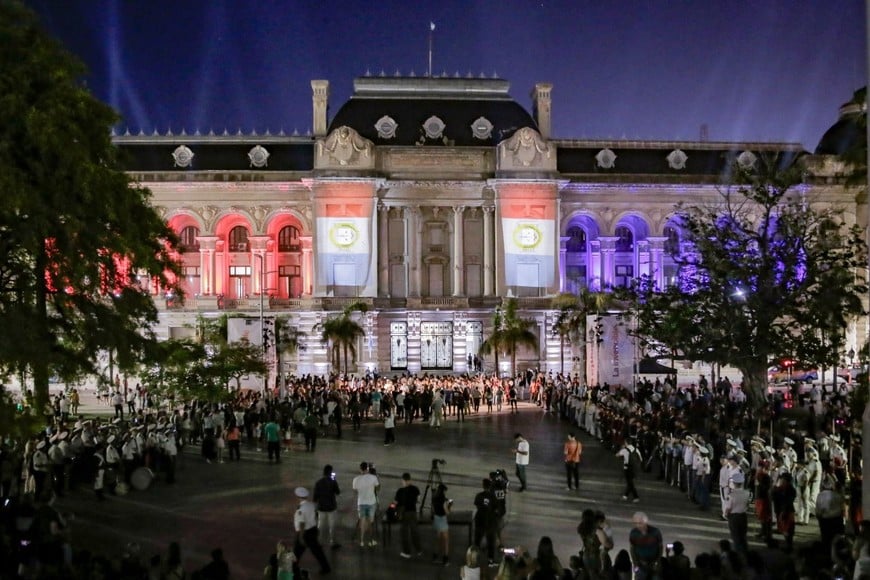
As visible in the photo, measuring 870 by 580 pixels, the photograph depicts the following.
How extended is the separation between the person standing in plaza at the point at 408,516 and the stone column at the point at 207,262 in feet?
166

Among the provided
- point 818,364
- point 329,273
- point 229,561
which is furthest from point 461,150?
point 229,561

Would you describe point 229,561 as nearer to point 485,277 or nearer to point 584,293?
point 584,293

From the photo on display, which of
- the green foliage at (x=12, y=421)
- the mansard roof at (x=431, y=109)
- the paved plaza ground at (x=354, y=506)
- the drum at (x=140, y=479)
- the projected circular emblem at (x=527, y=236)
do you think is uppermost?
the mansard roof at (x=431, y=109)

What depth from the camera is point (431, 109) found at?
65.6 meters

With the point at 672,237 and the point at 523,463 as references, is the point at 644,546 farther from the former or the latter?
the point at 672,237

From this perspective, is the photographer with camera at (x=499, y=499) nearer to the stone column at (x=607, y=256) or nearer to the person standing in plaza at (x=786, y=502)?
the person standing in plaza at (x=786, y=502)

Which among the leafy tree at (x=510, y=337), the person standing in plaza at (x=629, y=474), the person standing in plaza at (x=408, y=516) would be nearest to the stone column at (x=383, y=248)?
the leafy tree at (x=510, y=337)

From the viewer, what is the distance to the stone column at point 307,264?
6494 cm

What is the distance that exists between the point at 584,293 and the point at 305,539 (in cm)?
3741

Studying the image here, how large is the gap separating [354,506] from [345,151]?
145 feet

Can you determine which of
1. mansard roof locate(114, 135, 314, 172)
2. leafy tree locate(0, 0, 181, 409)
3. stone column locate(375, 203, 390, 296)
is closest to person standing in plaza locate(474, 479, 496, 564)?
leafy tree locate(0, 0, 181, 409)

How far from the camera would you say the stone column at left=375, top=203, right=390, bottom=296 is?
63594 mm

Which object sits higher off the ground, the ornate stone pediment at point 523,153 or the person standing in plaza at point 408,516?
the ornate stone pediment at point 523,153

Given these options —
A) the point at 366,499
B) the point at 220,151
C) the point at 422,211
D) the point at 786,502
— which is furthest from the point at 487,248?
the point at 366,499
